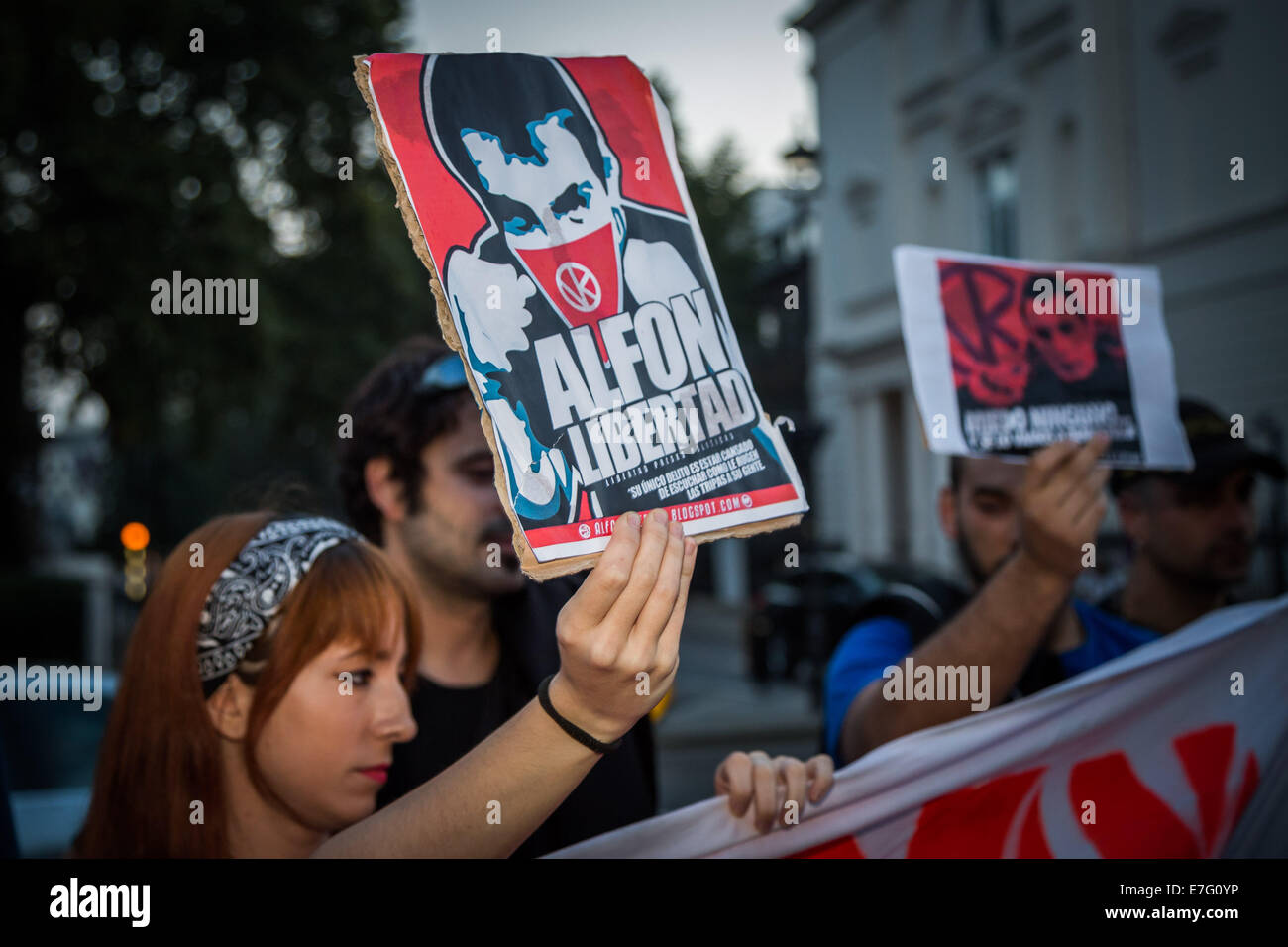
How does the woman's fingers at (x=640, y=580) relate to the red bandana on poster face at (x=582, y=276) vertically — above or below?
below

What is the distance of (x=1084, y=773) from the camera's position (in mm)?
2041

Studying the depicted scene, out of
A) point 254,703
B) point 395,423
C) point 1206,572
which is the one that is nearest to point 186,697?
point 254,703

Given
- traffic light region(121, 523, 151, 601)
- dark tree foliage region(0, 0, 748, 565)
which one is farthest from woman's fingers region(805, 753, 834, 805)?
traffic light region(121, 523, 151, 601)

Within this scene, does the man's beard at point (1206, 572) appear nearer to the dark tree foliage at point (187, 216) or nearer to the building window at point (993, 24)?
the dark tree foliage at point (187, 216)

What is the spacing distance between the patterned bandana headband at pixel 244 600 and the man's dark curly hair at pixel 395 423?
0.52 m

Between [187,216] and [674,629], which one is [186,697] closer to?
[674,629]

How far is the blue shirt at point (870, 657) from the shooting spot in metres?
2.20

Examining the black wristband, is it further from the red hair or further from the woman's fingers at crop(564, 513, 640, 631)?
the red hair

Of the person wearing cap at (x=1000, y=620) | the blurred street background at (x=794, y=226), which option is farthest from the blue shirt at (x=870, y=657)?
the blurred street background at (x=794, y=226)

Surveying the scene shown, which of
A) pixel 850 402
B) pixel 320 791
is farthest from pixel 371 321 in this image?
pixel 320 791

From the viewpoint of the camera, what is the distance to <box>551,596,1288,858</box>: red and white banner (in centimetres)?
191

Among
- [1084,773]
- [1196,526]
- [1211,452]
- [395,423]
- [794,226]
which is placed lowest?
[1084,773]

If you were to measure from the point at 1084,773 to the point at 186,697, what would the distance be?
162cm
